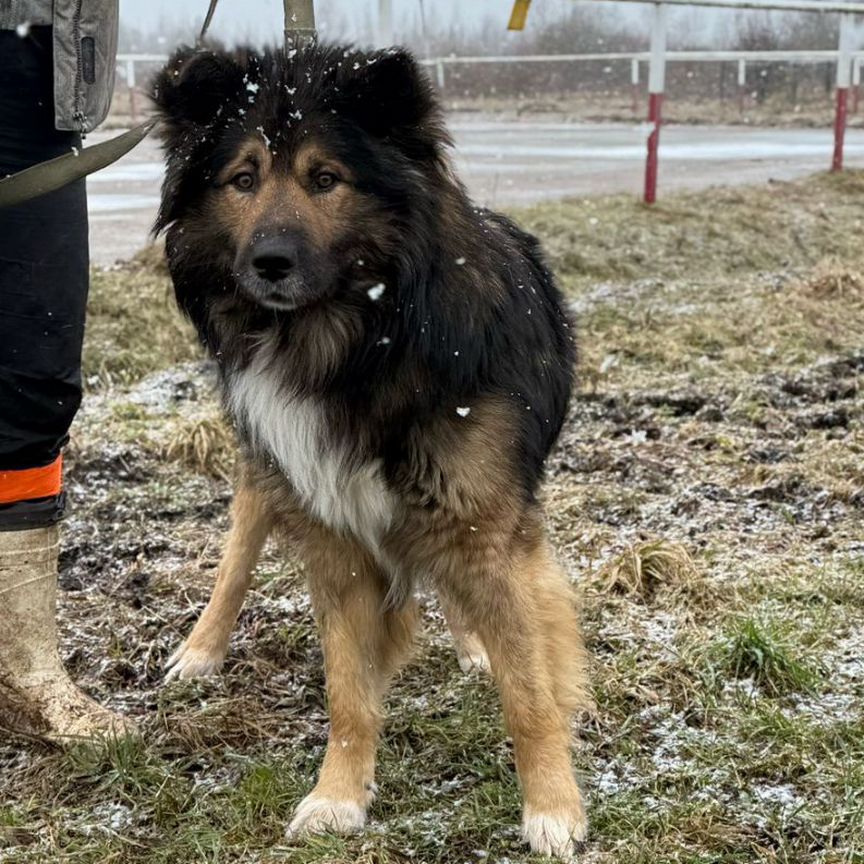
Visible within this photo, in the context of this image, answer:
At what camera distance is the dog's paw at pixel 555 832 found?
271 cm

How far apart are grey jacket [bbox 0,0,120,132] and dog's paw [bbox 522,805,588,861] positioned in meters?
2.08

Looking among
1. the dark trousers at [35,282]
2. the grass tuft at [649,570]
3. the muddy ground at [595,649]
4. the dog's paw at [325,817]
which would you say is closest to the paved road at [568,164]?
the muddy ground at [595,649]

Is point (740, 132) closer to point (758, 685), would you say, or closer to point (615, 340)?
point (615, 340)

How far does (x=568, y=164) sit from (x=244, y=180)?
1409 centimetres

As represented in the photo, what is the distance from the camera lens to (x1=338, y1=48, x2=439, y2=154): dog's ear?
8.50 ft

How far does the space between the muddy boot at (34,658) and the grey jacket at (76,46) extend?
1.16 m

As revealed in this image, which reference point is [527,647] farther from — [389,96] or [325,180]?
[389,96]

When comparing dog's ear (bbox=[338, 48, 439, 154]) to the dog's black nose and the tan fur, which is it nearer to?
the dog's black nose

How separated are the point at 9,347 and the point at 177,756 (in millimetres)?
1215

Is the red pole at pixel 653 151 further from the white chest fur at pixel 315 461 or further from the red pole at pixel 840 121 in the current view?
the white chest fur at pixel 315 461

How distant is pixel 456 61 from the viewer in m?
21.4

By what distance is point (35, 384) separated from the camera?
3.00 meters

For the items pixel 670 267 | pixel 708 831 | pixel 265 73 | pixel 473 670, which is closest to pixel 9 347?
pixel 265 73

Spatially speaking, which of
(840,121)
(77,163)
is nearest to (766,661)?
(77,163)
